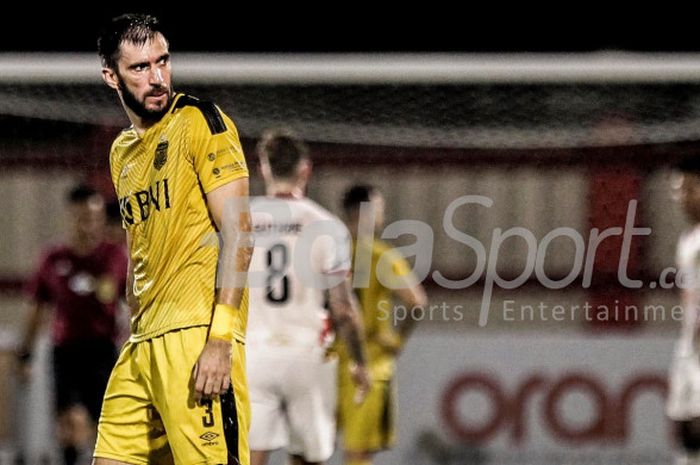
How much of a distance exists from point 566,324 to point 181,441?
6.21 metres

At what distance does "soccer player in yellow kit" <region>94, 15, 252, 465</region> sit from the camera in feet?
13.6

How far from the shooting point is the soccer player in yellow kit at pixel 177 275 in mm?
4145

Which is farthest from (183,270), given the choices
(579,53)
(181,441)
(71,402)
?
(579,53)

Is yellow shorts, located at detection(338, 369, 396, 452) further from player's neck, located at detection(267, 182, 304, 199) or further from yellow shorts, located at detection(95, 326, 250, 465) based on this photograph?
yellow shorts, located at detection(95, 326, 250, 465)

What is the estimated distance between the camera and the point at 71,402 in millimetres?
8867

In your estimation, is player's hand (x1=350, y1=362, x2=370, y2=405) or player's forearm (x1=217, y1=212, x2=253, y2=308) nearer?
player's forearm (x1=217, y1=212, x2=253, y2=308)

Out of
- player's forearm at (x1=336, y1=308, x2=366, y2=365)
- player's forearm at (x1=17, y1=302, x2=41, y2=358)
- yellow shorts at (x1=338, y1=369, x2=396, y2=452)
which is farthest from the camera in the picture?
player's forearm at (x1=17, y1=302, x2=41, y2=358)

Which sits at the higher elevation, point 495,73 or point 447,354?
point 495,73

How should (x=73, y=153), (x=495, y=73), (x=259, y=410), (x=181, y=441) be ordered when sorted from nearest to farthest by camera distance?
(x=181, y=441) < (x=259, y=410) < (x=495, y=73) < (x=73, y=153)

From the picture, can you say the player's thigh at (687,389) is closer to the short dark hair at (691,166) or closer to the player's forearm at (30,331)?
the short dark hair at (691,166)

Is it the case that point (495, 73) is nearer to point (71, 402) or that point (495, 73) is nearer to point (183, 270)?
point (71, 402)

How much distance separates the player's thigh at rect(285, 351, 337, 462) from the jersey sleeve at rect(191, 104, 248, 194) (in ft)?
9.68
